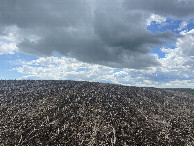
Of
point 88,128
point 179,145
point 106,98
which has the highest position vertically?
point 106,98

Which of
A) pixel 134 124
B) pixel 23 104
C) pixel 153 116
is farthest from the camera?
pixel 23 104

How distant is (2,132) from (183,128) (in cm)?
1739

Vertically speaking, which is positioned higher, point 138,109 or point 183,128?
point 138,109

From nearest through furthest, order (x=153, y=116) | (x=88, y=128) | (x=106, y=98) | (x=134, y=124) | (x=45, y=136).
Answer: (x=45, y=136), (x=88, y=128), (x=134, y=124), (x=153, y=116), (x=106, y=98)

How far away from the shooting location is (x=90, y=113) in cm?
1677

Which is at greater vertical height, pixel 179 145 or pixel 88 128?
pixel 88 128

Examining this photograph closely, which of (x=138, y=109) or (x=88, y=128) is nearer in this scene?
(x=88, y=128)

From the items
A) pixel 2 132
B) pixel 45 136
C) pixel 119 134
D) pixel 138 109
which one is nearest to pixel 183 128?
pixel 138 109

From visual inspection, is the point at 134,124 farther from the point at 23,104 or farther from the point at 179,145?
the point at 23,104

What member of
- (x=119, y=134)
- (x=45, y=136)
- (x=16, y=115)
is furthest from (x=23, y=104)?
(x=119, y=134)

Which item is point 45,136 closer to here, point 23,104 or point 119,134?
point 119,134

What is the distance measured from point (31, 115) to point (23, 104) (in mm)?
4086

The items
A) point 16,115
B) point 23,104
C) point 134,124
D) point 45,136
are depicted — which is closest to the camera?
point 45,136

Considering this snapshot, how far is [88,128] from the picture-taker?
46.1 ft
